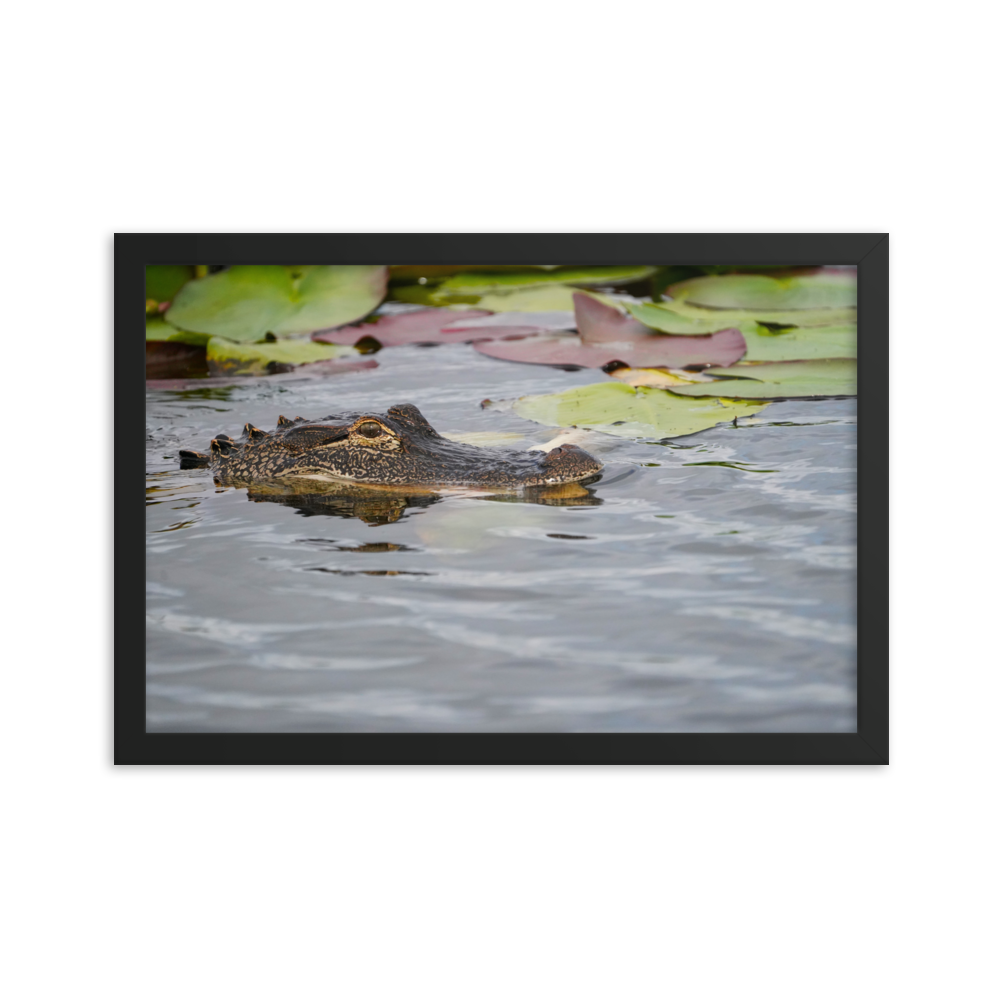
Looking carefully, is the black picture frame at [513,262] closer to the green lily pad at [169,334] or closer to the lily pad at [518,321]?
the green lily pad at [169,334]

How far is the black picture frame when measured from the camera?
10.9 feet

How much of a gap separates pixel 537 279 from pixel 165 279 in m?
1.38

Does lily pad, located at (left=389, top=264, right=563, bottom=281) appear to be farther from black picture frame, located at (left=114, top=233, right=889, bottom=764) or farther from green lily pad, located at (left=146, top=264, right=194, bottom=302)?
green lily pad, located at (left=146, top=264, right=194, bottom=302)

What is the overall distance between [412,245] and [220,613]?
1.46 meters

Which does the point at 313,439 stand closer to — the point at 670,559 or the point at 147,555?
the point at 147,555

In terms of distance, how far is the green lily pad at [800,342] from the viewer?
11.5 feet

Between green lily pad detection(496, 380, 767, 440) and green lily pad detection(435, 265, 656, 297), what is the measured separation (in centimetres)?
72

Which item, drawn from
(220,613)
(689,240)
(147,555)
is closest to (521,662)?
(220,613)

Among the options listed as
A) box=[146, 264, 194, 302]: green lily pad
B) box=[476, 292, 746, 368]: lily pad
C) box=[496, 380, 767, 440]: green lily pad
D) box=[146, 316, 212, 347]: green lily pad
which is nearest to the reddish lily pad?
box=[476, 292, 746, 368]: lily pad

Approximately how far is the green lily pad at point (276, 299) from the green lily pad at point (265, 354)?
95 millimetres

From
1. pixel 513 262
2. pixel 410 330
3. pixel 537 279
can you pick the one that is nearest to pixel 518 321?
pixel 537 279

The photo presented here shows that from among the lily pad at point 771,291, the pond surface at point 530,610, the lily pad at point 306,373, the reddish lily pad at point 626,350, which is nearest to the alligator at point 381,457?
the lily pad at point 306,373

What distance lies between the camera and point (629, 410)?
4406 mm

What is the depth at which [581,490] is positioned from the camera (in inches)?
160
